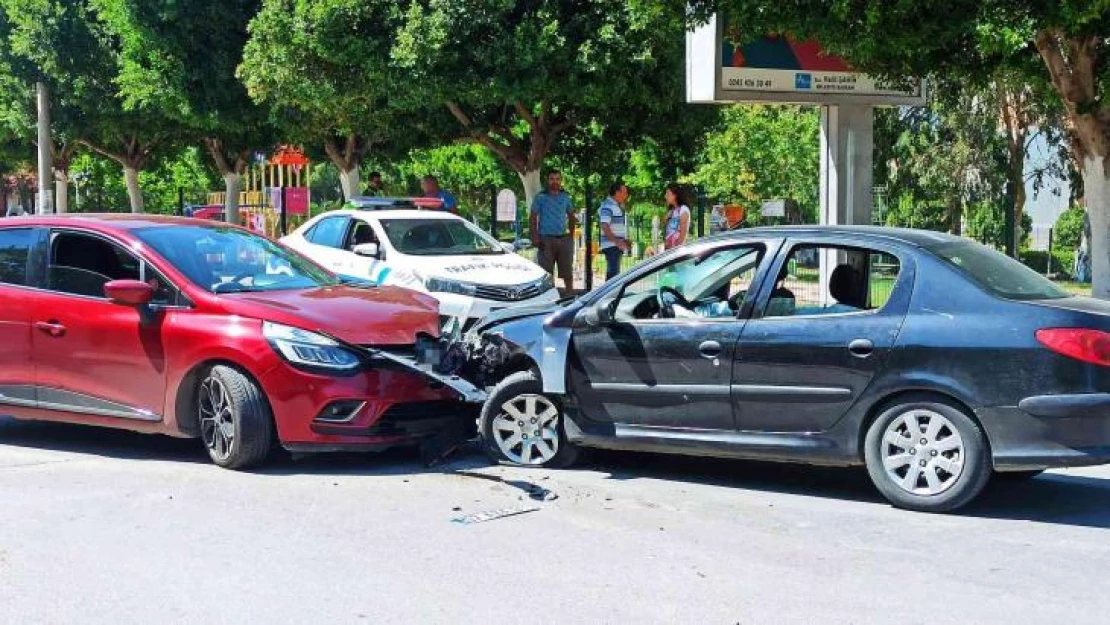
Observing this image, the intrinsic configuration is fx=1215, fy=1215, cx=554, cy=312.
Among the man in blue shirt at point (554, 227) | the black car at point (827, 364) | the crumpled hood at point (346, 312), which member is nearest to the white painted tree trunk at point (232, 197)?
the man in blue shirt at point (554, 227)

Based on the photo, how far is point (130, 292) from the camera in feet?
25.8

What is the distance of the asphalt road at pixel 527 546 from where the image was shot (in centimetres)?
514

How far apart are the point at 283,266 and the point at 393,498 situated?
2496 mm

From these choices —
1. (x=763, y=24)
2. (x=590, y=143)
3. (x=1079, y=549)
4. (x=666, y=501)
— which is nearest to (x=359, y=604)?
(x=666, y=501)

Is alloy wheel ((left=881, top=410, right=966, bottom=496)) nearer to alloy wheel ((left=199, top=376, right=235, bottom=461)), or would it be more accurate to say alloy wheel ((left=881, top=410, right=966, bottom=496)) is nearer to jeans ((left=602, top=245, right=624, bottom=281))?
alloy wheel ((left=199, top=376, right=235, bottom=461))

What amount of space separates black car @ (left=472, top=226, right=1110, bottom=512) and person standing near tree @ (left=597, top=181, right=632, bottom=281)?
792 cm

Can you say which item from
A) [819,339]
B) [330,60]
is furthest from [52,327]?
[330,60]

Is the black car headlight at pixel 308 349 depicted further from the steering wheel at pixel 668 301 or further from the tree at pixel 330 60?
the tree at pixel 330 60

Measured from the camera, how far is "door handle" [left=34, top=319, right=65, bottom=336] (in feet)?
27.2

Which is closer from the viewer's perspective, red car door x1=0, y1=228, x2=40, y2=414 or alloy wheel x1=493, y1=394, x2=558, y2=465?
alloy wheel x1=493, y1=394, x2=558, y2=465

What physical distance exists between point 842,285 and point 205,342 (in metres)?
3.98

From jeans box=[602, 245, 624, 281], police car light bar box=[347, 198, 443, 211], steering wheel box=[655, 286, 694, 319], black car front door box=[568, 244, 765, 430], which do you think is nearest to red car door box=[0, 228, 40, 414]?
black car front door box=[568, 244, 765, 430]

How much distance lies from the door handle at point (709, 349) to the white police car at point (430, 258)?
5745mm

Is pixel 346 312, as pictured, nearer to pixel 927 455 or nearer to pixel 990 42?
pixel 927 455
